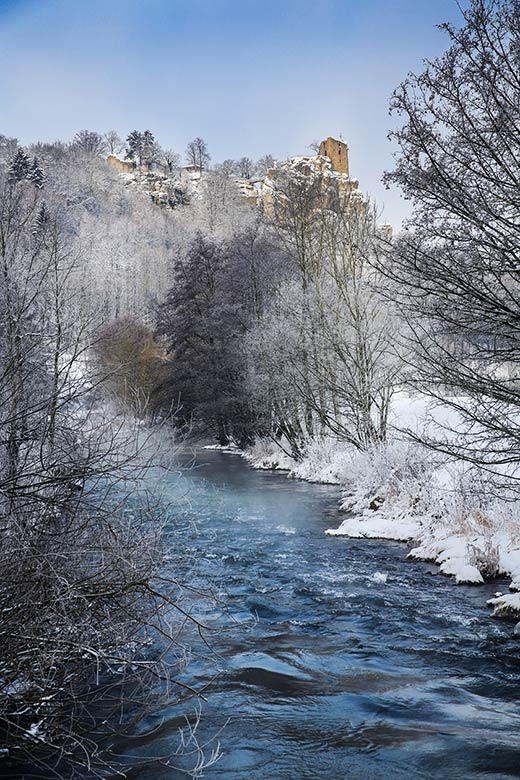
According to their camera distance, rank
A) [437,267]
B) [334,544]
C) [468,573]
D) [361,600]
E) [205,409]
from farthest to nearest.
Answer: [205,409] → [334,544] → [468,573] → [361,600] → [437,267]

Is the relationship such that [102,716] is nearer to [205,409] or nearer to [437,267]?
[437,267]

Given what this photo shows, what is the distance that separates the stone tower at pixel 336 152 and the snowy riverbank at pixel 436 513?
307ft

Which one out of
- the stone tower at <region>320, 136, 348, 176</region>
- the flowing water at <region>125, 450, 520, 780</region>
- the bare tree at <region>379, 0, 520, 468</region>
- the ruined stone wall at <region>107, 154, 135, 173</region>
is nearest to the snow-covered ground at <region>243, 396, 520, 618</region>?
the flowing water at <region>125, 450, 520, 780</region>

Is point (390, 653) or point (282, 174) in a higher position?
point (282, 174)

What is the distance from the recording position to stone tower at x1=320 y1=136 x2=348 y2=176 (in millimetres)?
99100

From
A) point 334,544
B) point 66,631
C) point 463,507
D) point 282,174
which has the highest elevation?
point 282,174

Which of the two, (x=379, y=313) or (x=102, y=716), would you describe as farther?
→ (x=379, y=313)

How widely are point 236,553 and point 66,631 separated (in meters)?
5.80

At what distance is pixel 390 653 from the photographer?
211 inches

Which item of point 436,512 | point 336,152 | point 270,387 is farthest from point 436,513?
point 336,152

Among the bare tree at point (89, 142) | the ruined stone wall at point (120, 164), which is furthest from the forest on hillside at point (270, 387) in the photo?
the ruined stone wall at point (120, 164)

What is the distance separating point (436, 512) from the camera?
9680 mm

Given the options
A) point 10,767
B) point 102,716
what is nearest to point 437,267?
point 102,716

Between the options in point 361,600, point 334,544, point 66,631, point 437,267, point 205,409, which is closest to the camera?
point 66,631
